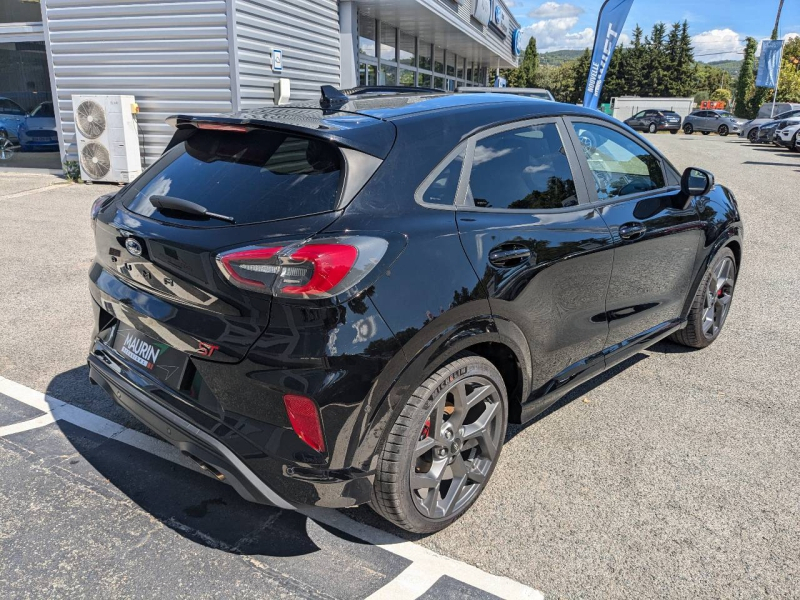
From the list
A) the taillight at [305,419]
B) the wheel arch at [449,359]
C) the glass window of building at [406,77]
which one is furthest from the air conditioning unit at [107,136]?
the taillight at [305,419]

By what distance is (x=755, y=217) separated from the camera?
1044 centimetres

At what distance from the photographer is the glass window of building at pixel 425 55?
22.1 m

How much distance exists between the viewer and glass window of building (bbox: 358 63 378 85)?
618 inches

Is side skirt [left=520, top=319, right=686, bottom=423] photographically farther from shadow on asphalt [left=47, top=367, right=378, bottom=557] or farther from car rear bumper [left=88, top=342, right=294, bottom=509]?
car rear bumper [left=88, top=342, right=294, bottom=509]

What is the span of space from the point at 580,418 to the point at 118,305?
249 centimetres

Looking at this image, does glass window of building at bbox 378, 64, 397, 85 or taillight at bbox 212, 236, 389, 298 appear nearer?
taillight at bbox 212, 236, 389, 298

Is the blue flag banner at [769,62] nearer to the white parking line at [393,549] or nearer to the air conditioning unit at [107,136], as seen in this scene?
the air conditioning unit at [107,136]

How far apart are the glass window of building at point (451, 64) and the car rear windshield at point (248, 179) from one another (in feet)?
85.0

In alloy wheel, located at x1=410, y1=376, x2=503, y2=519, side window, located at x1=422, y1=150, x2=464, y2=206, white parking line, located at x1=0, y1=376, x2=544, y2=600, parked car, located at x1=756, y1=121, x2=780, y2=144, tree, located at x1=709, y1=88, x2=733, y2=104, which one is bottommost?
white parking line, located at x1=0, y1=376, x2=544, y2=600

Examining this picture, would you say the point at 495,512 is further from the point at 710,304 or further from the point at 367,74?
the point at 367,74

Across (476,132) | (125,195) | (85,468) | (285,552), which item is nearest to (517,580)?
(285,552)

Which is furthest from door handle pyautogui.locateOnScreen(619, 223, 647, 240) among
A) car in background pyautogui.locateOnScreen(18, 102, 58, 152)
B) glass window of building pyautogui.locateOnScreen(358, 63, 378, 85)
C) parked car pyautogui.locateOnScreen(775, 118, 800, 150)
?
parked car pyautogui.locateOnScreen(775, 118, 800, 150)

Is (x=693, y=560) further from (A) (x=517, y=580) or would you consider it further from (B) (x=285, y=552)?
(B) (x=285, y=552)

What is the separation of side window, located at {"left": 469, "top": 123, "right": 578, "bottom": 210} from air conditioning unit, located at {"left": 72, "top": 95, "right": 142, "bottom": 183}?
10.0 meters
